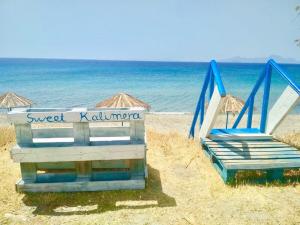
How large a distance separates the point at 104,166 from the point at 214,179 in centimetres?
252

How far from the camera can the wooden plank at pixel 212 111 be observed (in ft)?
21.5

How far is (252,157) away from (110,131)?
331 cm

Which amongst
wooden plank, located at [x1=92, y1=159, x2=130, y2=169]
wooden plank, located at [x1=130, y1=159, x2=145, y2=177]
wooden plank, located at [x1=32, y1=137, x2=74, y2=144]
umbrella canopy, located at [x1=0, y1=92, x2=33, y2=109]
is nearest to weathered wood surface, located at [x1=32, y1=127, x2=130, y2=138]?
wooden plank, located at [x1=32, y1=137, x2=74, y2=144]

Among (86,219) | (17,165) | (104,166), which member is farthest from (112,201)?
(17,165)

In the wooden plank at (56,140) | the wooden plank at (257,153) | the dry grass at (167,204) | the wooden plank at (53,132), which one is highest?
the wooden plank at (53,132)

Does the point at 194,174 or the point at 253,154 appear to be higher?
the point at 253,154

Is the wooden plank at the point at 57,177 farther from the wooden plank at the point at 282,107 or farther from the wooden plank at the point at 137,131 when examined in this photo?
the wooden plank at the point at 282,107

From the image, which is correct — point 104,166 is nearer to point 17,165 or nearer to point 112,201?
point 112,201

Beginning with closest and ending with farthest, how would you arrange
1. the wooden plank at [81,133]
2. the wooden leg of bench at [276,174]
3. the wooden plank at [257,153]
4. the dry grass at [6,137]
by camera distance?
the wooden plank at [81,133] < the wooden leg of bench at [276,174] < the wooden plank at [257,153] < the dry grass at [6,137]

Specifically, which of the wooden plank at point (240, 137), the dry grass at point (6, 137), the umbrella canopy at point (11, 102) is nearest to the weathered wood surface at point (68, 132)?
the wooden plank at point (240, 137)

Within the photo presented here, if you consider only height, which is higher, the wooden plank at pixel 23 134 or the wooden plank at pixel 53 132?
the wooden plank at pixel 23 134

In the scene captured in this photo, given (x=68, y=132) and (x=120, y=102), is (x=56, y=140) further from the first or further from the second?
(x=120, y=102)

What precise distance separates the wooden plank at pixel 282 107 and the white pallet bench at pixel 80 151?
3.87 meters

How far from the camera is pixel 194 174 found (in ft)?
22.3
